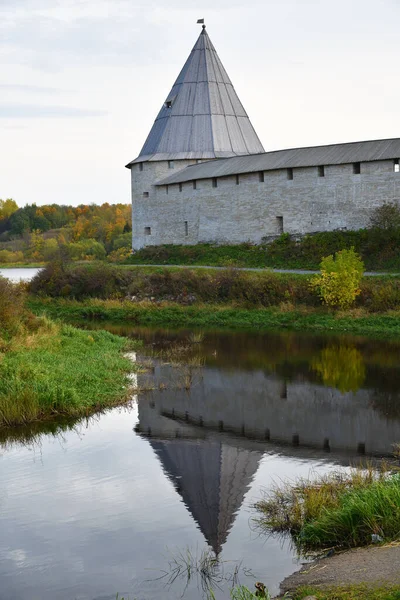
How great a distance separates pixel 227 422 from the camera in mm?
9438

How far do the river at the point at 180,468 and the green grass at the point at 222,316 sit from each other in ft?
10.9

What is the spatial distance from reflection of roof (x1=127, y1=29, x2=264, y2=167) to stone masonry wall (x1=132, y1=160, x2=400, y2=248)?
80cm

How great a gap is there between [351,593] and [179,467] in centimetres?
341

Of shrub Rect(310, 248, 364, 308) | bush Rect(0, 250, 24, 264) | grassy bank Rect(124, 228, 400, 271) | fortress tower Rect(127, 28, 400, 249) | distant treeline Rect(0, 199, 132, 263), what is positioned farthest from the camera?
bush Rect(0, 250, 24, 264)

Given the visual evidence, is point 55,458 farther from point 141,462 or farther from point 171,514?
point 171,514

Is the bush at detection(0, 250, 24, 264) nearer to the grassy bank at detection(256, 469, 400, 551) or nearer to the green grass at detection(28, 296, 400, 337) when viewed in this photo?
the green grass at detection(28, 296, 400, 337)

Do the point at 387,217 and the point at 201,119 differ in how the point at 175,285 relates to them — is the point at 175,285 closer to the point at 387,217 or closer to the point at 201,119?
the point at 387,217

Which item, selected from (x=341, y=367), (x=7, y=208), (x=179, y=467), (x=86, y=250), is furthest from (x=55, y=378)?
(x=7, y=208)

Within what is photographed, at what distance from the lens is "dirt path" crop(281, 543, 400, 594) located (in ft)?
14.6

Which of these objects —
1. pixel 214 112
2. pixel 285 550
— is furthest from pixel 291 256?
pixel 285 550

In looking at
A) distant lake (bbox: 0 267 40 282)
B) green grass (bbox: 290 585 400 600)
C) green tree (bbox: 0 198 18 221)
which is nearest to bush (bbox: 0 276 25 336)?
green grass (bbox: 290 585 400 600)

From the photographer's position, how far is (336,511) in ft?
18.1

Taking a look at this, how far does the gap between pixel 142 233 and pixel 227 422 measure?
71.7 ft

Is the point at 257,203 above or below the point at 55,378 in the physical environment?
above
